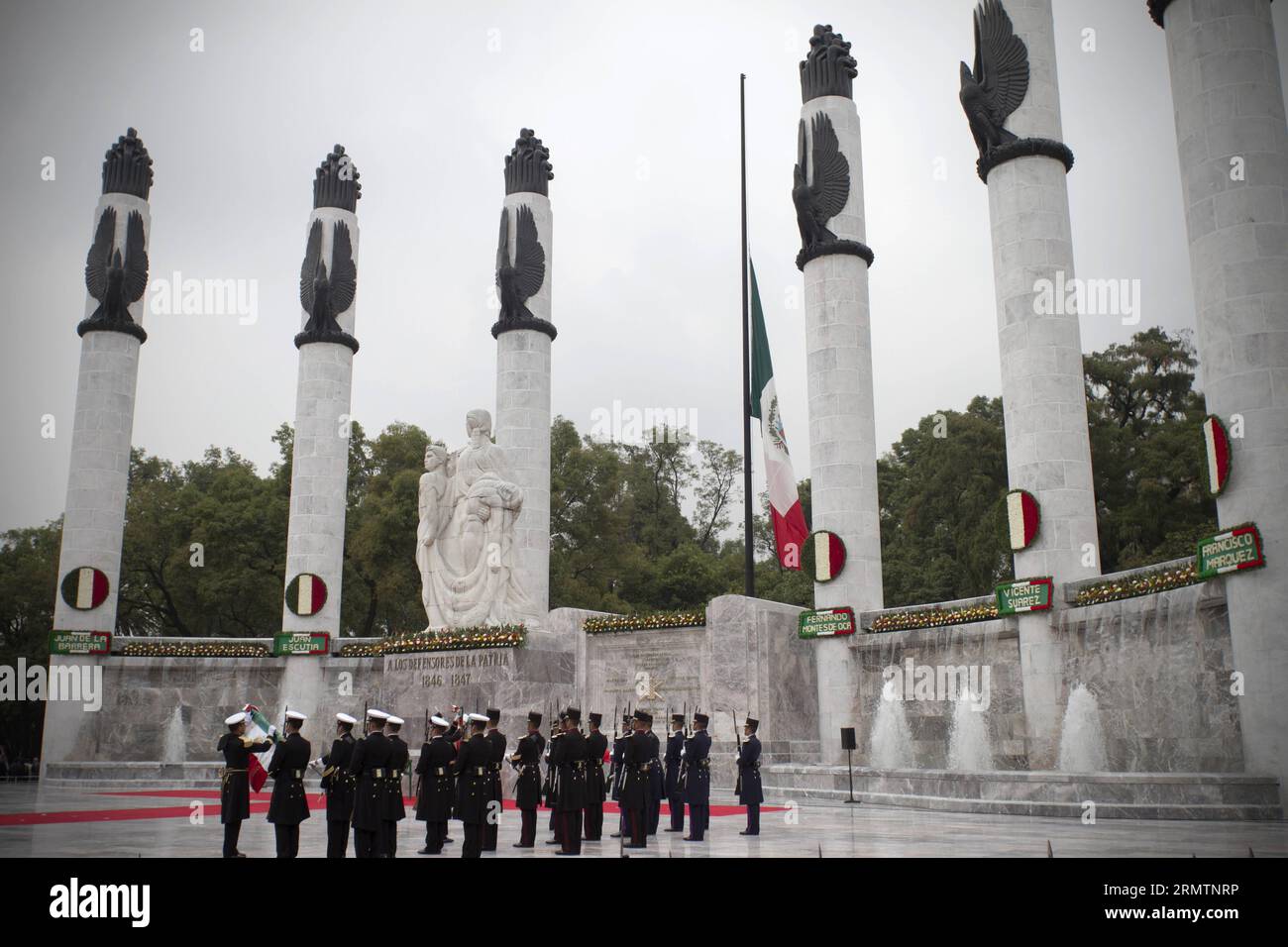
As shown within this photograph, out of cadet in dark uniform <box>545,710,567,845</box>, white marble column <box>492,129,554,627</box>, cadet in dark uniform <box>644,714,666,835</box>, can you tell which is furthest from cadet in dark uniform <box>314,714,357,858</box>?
white marble column <box>492,129,554,627</box>

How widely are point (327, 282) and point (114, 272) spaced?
218 inches

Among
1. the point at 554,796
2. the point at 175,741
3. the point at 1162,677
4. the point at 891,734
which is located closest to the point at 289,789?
the point at 554,796

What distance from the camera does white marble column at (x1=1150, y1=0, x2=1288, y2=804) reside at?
14.3 meters

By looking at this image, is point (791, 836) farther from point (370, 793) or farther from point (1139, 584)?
point (1139, 584)

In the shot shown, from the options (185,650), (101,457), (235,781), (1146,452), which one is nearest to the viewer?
(235,781)

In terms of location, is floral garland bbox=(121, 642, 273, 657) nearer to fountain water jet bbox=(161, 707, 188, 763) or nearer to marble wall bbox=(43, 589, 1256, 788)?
marble wall bbox=(43, 589, 1256, 788)

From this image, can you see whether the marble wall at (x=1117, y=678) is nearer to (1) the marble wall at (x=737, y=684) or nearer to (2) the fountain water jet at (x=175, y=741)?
(1) the marble wall at (x=737, y=684)

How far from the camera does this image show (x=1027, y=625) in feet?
64.1

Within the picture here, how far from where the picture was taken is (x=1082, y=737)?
18.1m

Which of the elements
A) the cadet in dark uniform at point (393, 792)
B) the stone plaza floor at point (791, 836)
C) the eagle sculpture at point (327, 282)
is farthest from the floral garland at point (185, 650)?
the cadet in dark uniform at point (393, 792)

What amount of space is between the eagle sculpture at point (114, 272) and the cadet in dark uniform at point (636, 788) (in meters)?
22.9
